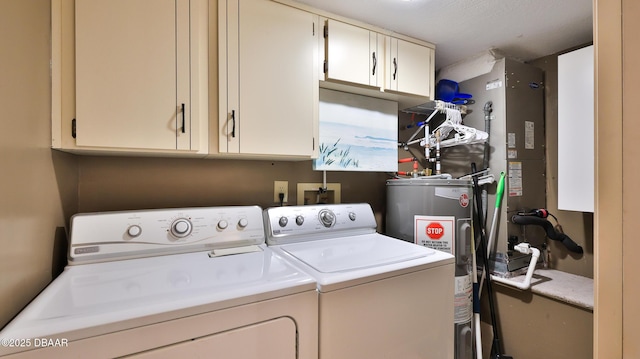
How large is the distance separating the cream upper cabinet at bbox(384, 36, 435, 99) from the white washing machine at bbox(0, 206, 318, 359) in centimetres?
127

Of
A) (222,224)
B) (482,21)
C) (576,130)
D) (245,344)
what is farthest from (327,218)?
(576,130)

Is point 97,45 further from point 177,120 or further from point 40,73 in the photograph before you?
point 177,120

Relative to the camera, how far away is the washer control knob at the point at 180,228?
1177mm

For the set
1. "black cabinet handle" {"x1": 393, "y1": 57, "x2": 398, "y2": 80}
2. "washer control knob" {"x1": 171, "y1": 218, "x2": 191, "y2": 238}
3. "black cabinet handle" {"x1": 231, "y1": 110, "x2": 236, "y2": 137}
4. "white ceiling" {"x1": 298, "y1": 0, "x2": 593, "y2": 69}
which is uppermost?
"white ceiling" {"x1": 298, "y1": 0, "x2": 593, "y2": 69}

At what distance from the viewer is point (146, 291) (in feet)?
2.58

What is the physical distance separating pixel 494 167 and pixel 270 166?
1592 mm

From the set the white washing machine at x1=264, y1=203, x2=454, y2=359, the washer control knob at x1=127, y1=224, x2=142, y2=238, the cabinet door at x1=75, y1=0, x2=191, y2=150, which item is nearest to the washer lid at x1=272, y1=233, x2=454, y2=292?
the white washing machine at x1=264, y1=203, x2=454, y2=359

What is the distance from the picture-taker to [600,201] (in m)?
0.52

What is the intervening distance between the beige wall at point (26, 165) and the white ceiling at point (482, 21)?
3.75 feet

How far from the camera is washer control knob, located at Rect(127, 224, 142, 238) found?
110 cm

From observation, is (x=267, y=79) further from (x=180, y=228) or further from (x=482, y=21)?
(x=482, y=21)

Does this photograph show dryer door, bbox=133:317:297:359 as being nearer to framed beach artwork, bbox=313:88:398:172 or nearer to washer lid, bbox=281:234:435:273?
washer lid, bbox=281:234:435:273

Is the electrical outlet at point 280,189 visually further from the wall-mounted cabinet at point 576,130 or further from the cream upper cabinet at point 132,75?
the wall-mounted cabinet at point 576,130

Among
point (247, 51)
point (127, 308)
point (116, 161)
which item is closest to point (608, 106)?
point (127, 308)
